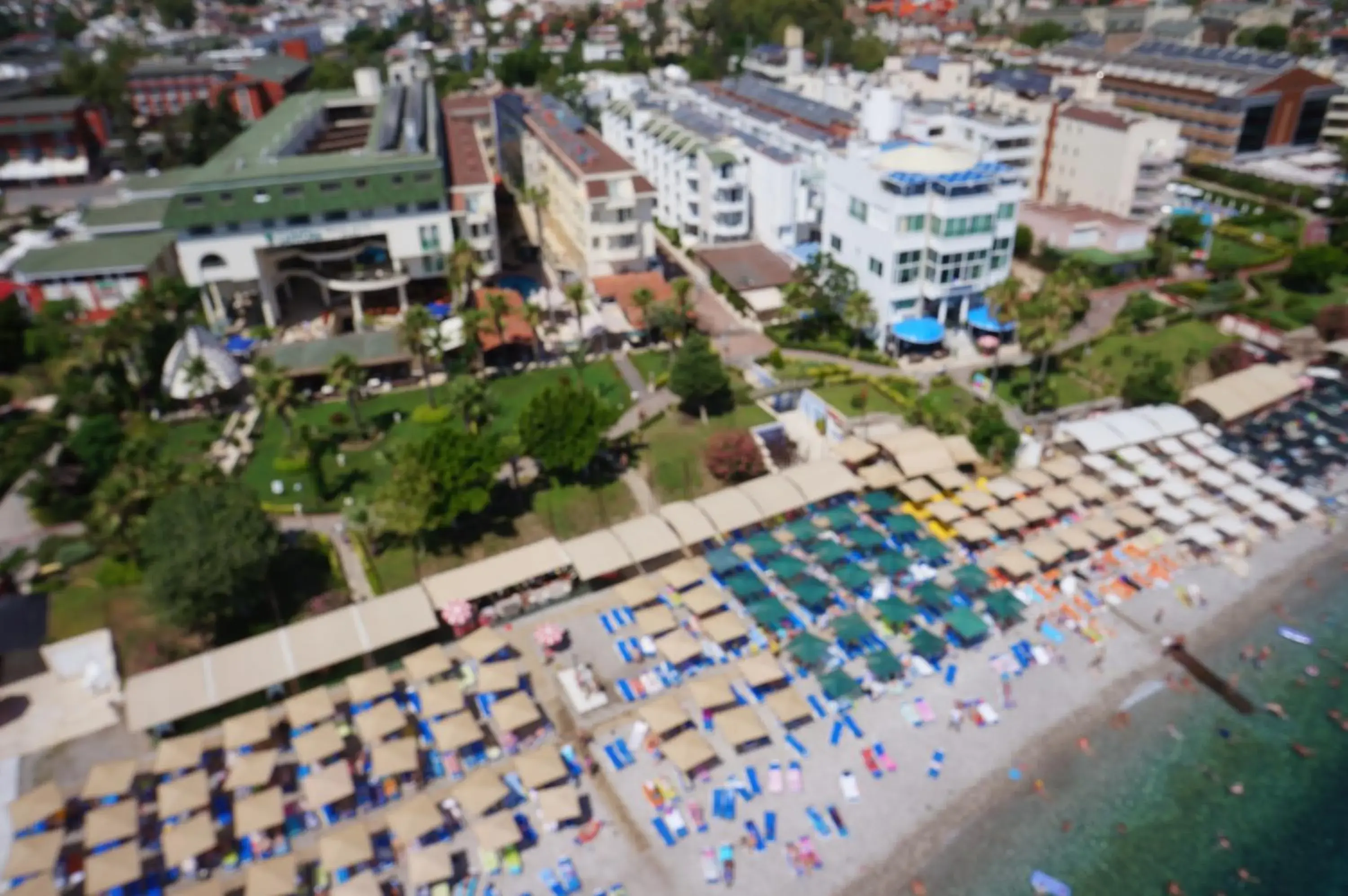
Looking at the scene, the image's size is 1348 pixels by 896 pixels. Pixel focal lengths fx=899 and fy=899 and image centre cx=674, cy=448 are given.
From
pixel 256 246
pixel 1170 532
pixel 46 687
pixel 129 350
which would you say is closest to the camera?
pixel 46 687

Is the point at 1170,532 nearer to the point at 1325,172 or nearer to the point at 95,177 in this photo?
the point at 1325,172

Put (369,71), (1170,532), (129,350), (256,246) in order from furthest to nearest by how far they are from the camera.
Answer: (369,71), (256,246), (129,350), (1170,532)

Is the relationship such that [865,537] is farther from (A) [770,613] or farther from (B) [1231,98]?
(B) [1231,98]

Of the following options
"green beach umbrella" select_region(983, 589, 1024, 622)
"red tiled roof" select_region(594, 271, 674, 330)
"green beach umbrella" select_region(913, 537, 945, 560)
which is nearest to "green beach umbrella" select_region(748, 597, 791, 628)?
"green beach umbrella" select_region(913, 537, 945, 560)

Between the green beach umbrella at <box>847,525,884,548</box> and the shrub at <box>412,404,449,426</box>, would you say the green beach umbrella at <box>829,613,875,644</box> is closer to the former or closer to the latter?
the green beach umbrella at <box>847,525,884,548</box>

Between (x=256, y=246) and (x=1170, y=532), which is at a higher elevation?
(x=256, y=246)

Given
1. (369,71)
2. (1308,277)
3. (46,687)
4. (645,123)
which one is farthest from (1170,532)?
(369,71)
